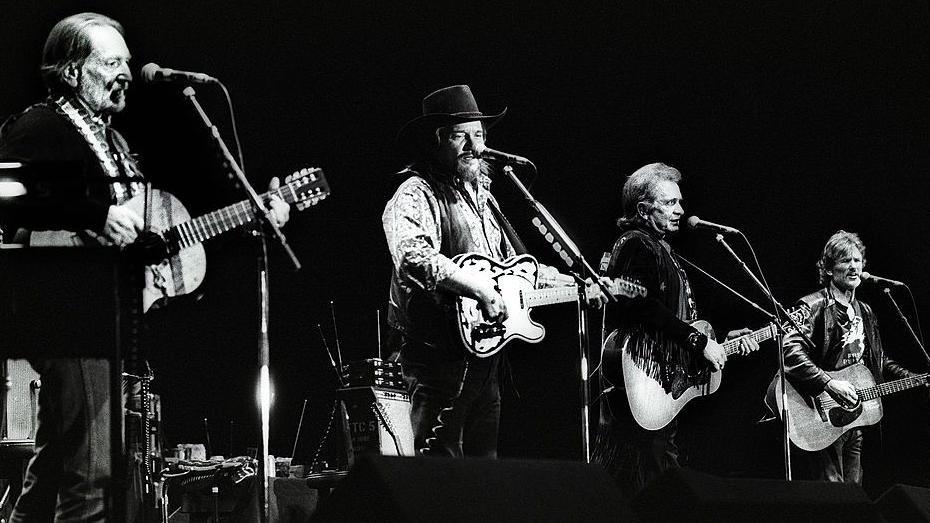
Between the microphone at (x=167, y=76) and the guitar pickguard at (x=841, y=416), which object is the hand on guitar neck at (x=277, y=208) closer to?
the microphone at (x=167, y=76)

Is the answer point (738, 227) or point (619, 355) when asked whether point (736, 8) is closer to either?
point (738, 227)

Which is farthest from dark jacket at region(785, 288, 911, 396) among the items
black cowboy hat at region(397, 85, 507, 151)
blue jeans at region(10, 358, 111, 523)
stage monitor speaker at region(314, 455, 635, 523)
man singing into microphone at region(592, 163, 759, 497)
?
blue jeans at region(10, 358, 111, 523)

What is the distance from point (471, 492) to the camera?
2262mm

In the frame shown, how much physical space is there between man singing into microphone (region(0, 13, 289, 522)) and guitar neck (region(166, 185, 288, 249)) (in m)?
0.13

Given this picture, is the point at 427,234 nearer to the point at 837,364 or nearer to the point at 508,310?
the point at 508,310

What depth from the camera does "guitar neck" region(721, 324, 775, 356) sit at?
5.42 metres

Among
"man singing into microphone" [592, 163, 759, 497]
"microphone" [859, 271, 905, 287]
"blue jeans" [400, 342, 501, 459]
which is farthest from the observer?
"microphone" [859, 271, 905, 287]

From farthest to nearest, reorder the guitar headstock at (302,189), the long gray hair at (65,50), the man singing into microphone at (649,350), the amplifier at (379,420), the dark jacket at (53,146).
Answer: the man singing into microphone at (649,350), the amplifier at (379,420), the guitar headstock at (302,189), the long gray hair at (65,50), the dark jacket at (53,146)

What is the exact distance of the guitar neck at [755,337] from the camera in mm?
5418

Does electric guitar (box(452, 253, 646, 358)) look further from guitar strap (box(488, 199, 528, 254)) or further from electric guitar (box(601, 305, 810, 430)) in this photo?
electric guitar (box(601, 305, 810, 430))

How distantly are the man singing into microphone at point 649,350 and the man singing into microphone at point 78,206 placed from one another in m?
1.95

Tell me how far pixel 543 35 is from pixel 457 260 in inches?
69.7

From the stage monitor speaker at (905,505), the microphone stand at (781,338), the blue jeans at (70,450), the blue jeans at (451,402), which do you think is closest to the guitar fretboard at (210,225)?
the blue jeans at (70,450)

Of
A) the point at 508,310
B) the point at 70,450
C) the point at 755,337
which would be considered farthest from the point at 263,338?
Result: the point at 755,337
